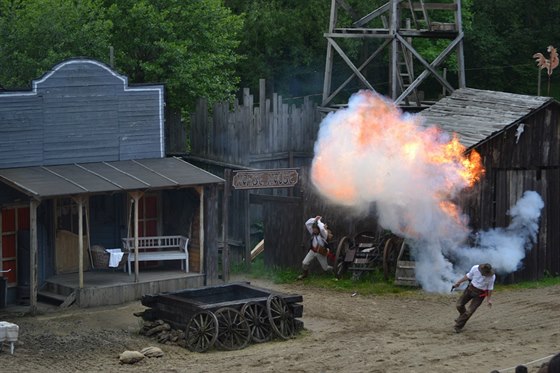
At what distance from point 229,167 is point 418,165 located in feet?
19.6

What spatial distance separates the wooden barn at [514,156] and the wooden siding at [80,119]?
6.90 metres

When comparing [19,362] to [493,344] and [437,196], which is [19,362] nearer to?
[493,344]

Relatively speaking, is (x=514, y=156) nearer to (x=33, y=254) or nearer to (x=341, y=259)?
(x=341, y=259)

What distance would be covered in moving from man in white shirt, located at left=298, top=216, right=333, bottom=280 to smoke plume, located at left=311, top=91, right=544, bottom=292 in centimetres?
89

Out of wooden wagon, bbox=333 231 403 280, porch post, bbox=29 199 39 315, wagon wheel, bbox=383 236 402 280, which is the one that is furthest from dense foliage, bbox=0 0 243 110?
A: wagon wheel, bbox=383 236 402 280

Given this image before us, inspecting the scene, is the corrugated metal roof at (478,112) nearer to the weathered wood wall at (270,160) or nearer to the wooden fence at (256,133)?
the weathered wood wall at (270,160)

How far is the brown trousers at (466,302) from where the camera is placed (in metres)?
23.2

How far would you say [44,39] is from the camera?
34375 millimetres

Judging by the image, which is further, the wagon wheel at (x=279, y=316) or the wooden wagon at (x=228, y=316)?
the wagon wheel at (x=279, y=316)

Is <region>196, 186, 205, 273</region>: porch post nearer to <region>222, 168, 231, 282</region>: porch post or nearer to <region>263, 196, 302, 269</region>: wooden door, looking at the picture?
<region>222, 168, 231, 282</region>: porch post

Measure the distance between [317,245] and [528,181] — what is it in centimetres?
531

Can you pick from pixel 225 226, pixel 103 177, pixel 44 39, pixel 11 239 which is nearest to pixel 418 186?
pixel 225 226

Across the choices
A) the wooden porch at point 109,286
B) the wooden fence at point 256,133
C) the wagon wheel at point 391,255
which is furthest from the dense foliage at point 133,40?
the wagon wheel at point 391,255

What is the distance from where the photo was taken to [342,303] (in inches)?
1046
